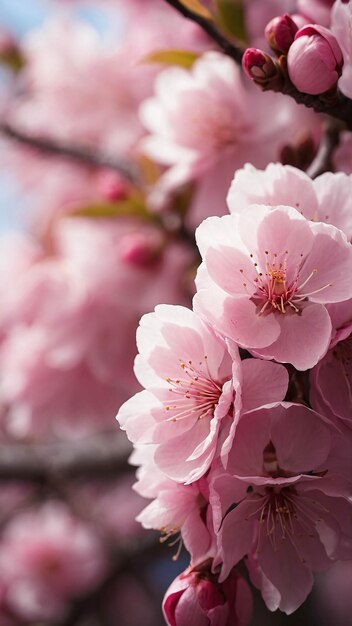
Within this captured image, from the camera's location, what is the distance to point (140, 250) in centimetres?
130

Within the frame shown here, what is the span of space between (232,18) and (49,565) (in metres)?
1.45

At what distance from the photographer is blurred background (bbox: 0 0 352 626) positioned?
1.32 metres

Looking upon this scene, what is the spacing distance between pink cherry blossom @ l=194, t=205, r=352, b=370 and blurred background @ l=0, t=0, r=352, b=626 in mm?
539

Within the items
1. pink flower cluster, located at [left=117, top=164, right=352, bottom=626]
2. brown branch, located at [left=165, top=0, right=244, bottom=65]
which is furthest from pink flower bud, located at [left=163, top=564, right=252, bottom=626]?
brown branch, located at [left=165, top=0, right=244, bottom=65]

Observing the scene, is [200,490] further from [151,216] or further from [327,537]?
[151,216]

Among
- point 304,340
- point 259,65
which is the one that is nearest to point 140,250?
point 259,65

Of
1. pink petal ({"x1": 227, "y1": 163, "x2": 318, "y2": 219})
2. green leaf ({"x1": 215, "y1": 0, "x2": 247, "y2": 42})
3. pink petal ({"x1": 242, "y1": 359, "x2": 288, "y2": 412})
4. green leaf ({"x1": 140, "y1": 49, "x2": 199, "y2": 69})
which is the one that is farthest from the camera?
green leaf ({"x1": 215, "y1": 0, "x2": 247, "y2": 42})

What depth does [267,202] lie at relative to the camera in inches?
27.1

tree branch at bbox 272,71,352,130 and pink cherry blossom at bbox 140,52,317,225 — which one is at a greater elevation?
tree branch at bbox 272,71,352,130

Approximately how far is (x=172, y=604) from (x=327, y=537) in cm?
16

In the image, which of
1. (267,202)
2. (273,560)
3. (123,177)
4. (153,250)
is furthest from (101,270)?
(273,560)

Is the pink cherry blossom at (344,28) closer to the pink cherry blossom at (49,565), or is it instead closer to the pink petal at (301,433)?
the pink petal at (301,433)

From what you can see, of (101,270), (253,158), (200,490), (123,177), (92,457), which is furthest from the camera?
(92,457)

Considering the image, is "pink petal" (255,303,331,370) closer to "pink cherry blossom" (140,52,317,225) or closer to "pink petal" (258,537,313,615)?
"pink petal" (258,537,313,615)
